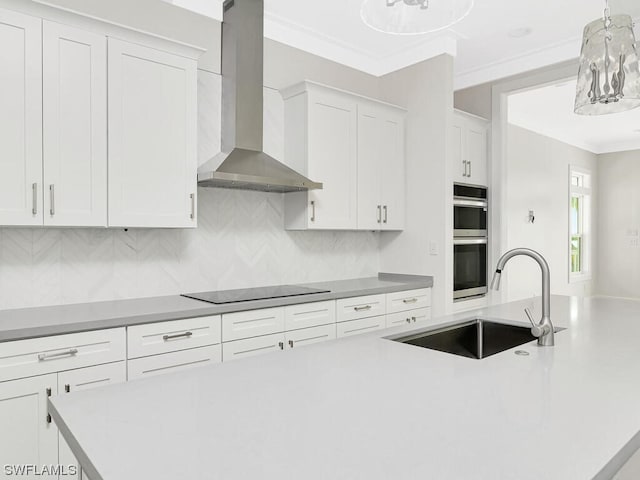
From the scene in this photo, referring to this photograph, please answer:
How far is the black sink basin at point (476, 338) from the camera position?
1953 millimetres

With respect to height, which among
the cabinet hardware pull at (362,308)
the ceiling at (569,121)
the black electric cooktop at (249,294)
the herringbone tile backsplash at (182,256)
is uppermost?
the ceiling at (569,121)

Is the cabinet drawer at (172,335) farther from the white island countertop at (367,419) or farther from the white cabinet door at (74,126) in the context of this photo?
the white island countertop at (367,419)

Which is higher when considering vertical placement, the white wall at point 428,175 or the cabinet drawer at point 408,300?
the white wall at point 428,175

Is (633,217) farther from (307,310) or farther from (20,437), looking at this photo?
(20,437)

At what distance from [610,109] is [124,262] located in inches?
102

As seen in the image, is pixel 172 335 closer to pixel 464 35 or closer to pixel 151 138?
pixel 151 138

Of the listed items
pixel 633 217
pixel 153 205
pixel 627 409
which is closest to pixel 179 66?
pixel 153 205

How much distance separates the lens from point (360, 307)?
10.7 feet

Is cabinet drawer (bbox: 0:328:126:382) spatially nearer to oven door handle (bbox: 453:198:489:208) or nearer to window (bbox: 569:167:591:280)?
oven door handle (bbox: 453:198:489:208)

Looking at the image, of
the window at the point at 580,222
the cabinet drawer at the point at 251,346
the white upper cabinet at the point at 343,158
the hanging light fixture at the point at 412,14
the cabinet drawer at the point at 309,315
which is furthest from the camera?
the window at the point at 580,222

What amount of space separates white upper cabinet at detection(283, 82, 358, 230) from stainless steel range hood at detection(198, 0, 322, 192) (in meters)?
0.36

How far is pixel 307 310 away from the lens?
2939 millimetres

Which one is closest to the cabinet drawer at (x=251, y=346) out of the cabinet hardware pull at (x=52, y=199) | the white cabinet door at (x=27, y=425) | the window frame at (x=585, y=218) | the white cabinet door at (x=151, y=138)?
the white cabinet door at (x=151, y=138)

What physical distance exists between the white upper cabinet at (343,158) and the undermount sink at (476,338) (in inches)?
61.7
